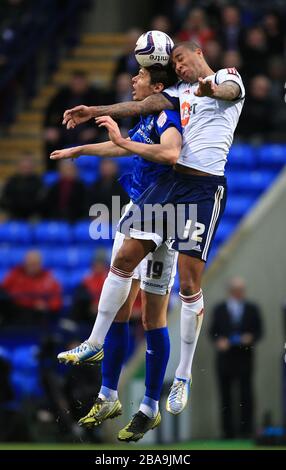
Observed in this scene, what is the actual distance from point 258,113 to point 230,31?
4.61 ft

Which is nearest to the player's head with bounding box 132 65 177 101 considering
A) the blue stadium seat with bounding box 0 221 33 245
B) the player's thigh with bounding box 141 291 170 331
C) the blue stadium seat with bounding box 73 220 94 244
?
the player's thigh with bounding box 141 291 170 331

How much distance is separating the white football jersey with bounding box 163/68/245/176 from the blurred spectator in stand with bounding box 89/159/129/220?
6292 millimetres

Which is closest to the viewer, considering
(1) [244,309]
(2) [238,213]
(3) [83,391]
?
(3) [83,391]

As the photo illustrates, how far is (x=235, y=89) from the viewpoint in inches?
413

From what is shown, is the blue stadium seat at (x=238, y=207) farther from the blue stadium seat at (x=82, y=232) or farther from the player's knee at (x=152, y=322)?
the player's knee at (x=152, y=322)

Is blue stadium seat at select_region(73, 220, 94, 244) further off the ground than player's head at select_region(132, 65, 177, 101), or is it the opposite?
player's head at select_region(132, 65, 177, 101)

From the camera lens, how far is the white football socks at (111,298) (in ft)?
35.8

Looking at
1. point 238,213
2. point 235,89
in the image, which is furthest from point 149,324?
point 238,213

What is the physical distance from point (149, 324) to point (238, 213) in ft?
23.0

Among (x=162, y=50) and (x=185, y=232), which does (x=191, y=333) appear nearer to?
(x=185, y=232)

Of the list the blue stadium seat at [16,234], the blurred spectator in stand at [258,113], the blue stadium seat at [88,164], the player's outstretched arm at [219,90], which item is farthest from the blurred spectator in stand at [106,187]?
the player's outstretched arm at [219,90]

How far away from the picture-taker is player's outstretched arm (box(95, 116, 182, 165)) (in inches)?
413

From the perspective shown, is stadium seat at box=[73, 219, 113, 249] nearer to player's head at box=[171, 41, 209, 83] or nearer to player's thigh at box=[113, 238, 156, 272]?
player's thigh at box=[113, 238, 156, 272]

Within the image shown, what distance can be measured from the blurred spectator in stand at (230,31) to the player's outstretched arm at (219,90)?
7.89 metres
